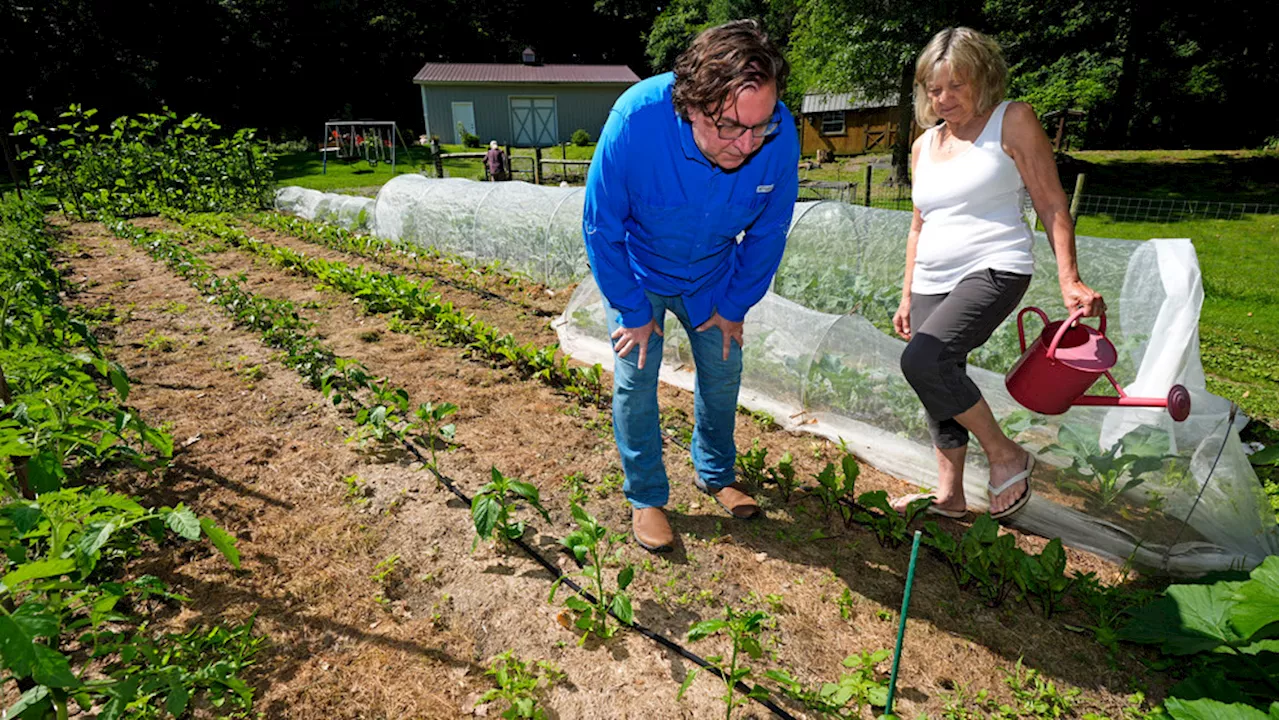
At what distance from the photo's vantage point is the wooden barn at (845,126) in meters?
26.7

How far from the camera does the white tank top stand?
220cm

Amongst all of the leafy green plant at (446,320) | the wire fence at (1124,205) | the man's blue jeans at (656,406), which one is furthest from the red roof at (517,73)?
the man's blue jeans at (656,406)

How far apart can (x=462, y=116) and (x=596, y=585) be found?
3043cm

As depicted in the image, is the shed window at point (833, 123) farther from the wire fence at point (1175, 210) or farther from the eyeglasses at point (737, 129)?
the eyeglasses at point (737, 129)

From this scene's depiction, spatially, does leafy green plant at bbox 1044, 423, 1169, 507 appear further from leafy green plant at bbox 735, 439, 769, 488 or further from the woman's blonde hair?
the woman's blonde hair

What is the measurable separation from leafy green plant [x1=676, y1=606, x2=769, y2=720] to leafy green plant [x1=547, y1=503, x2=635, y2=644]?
0.92 ft

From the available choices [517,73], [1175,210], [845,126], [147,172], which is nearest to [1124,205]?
[1175,210]

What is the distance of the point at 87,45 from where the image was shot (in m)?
22.5

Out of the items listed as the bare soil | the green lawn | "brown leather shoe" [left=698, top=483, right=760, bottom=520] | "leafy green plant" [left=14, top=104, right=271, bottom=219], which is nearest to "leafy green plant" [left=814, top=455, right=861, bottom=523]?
the bare soil

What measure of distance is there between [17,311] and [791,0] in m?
23.8

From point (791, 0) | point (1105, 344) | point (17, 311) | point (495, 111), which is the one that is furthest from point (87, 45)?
point (1105, 344)

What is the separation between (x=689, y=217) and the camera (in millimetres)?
2100

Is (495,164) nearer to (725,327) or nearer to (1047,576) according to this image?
(725,327)

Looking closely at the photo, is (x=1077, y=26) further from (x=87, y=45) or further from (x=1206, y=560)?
(x=87, y=45)
